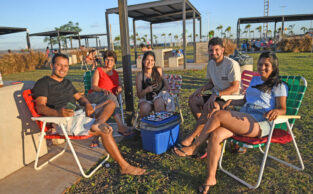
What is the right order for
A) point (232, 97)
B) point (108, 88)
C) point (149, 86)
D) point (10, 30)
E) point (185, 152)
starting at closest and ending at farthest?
point (185, 152)
point (232, 97)
point (149, 86)
point (108, 88)
point (10, 30)

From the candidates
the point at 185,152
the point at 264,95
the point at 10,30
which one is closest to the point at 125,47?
the point at 185,152

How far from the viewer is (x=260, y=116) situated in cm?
215

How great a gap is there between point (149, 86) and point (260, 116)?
1640 mm

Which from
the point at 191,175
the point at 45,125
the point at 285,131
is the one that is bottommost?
the point at 191,175

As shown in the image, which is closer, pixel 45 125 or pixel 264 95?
pixel 264 95

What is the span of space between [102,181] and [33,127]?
1.15m

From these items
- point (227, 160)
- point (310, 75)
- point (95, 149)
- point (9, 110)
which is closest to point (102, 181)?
point (95, 149)

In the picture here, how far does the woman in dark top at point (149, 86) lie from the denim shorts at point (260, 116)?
4.02 ft

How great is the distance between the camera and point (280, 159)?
2582 millimetres

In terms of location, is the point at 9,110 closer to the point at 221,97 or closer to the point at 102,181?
the point at 102,181

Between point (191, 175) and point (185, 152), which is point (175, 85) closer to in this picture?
point (185, 152)

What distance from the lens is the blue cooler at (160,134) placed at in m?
2.66

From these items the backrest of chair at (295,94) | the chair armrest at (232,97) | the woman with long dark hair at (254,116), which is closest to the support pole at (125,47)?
the chair armrest at (232,97)

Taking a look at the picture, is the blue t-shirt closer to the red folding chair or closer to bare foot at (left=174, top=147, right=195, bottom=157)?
bare foot at (left=174, top=147, right=195, bottom=157)
